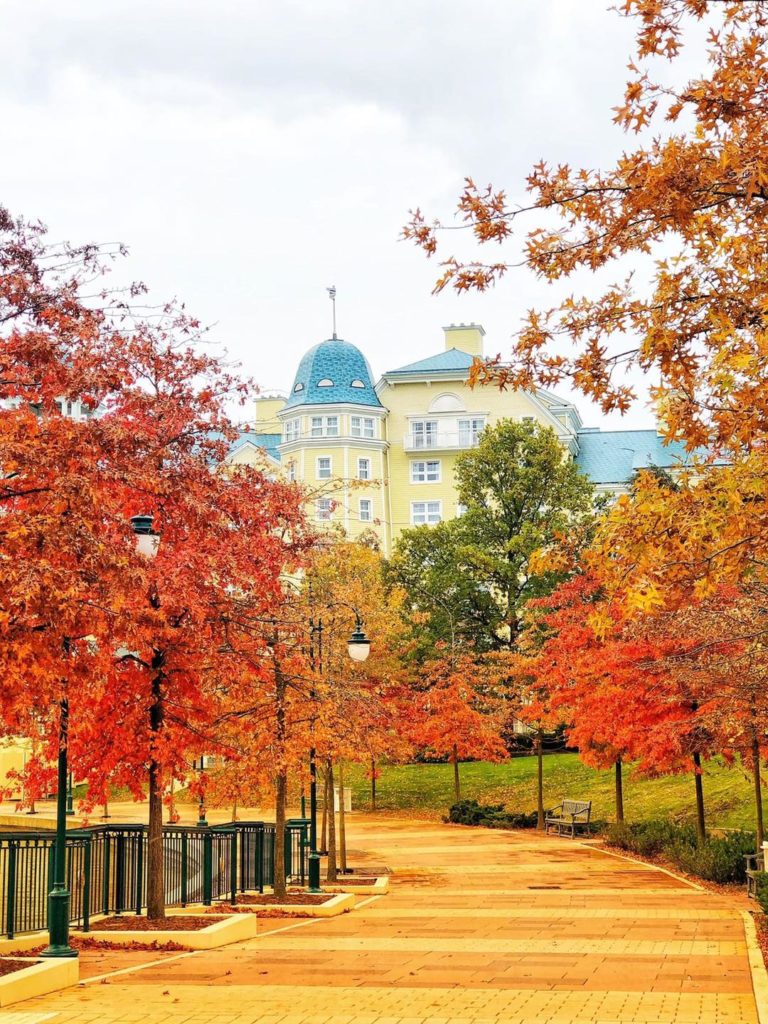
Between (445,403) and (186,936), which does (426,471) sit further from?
(186,936)

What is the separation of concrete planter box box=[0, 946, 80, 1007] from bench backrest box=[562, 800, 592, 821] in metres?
26.5

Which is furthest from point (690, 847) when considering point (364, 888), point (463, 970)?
point (463, 970)

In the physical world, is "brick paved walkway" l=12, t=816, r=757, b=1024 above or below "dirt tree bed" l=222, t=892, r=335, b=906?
above

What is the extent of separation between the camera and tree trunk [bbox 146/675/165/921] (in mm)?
16531

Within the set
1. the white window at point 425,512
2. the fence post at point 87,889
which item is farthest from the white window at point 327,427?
the fence post at point 87,889

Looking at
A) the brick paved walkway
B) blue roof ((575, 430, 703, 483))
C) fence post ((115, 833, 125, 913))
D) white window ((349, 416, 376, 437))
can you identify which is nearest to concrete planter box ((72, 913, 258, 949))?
the brick paved walkway

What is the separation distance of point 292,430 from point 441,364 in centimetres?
883

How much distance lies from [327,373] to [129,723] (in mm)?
50012

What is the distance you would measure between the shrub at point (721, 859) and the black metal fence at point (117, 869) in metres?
8.67

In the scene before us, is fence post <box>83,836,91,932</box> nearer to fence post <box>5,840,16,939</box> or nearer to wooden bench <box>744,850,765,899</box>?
fence post <box>5,840,16,939</box>

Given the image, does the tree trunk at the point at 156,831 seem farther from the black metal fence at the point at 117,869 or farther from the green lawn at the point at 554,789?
the green lawn at the point at 554,789

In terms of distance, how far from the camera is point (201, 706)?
1702cm

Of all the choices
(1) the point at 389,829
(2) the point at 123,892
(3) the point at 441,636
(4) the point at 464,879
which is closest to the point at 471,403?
(3) the point at 441,636

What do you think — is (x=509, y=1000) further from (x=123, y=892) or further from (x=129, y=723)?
(x=123, y=892)
